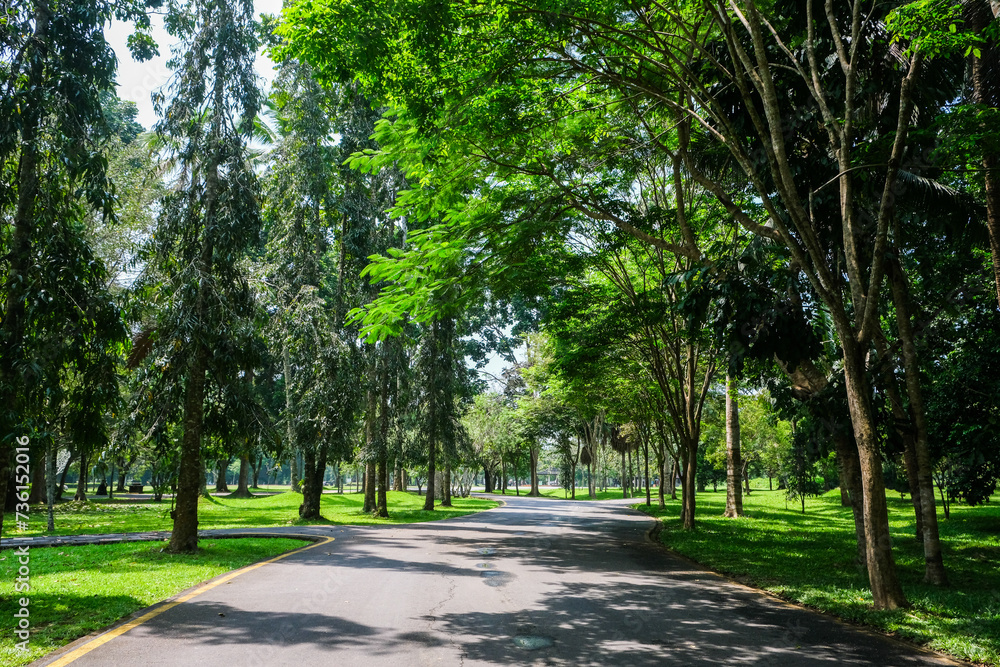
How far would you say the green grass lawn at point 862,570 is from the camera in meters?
7.03

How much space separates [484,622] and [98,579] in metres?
6.31

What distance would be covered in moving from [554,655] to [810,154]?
9326 millimetres

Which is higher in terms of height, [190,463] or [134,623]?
[190,463]

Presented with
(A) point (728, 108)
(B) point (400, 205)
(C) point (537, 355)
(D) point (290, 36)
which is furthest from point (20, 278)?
(C) point (537, 355)

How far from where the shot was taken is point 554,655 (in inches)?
229

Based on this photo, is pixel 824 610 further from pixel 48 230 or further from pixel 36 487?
→ pixel 36 487

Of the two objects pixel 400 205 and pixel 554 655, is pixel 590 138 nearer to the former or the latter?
pixel 400 205

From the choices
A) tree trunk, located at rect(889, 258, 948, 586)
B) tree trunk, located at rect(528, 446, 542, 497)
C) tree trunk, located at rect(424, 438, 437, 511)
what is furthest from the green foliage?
tree trunk, located at rect(528, 446, 542, 497)

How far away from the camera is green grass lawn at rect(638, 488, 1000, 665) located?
23.1ft

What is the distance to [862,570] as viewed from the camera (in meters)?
11.4

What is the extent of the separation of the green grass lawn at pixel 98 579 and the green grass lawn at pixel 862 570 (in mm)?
8559

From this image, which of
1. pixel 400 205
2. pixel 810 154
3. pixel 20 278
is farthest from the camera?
pixel 400 205

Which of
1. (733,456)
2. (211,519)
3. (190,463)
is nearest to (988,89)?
(190,463)

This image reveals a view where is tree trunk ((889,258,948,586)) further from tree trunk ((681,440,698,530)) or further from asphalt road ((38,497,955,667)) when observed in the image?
tree trunk ((681,440,698,530))
